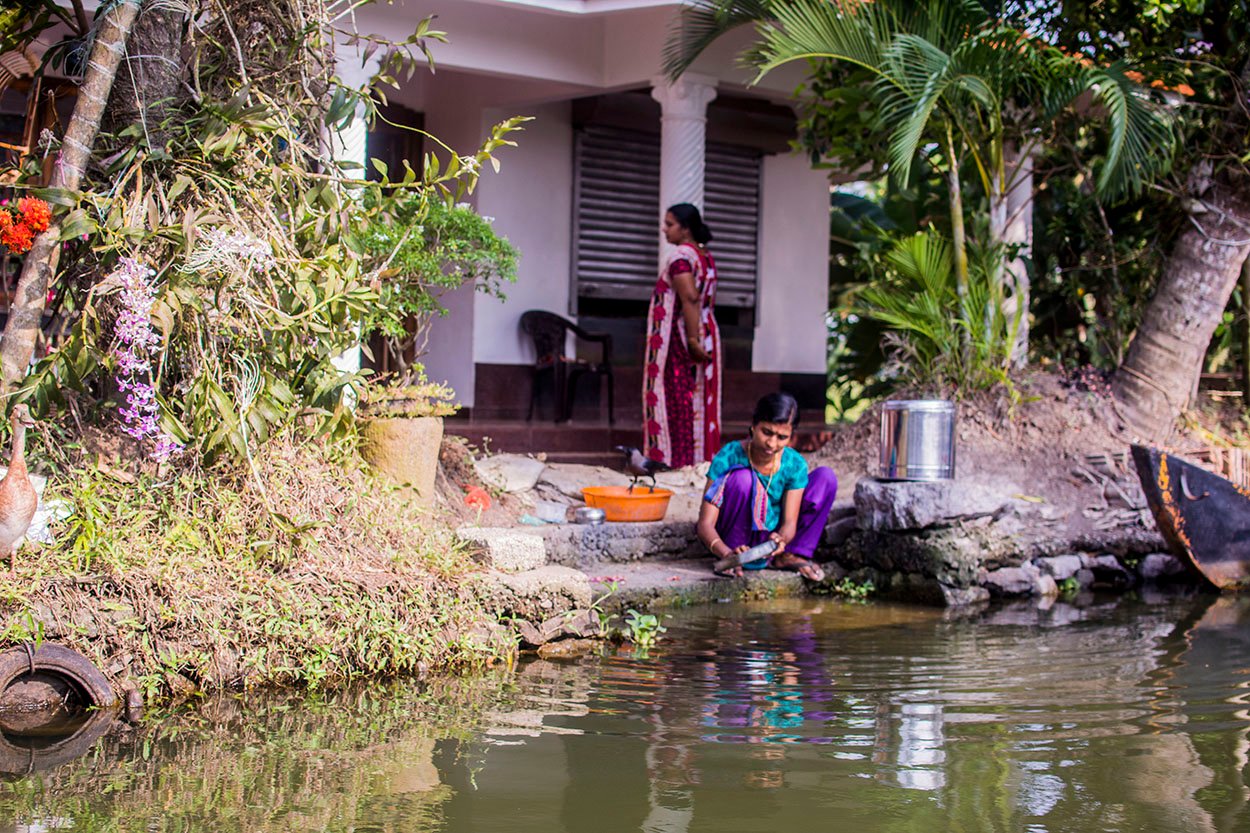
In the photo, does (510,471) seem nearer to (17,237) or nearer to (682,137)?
(682,137)

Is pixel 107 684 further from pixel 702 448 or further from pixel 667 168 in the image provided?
pixel 667 168

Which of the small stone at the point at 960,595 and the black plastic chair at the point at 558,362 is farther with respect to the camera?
the black plastic chair at the point at 558,362

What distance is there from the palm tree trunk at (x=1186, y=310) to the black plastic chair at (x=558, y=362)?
4209 millimetres

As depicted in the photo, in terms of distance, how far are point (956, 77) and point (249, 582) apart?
5632 mm

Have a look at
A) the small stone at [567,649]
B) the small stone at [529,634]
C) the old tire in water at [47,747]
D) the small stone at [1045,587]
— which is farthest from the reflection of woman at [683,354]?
the old tire in water at [47,747]

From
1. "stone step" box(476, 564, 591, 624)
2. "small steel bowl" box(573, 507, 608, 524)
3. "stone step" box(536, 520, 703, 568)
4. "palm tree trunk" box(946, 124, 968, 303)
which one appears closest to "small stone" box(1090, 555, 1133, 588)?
"palm tree trunk" box(946, 124, 968, 303)

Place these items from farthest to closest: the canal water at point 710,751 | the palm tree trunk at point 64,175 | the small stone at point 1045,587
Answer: the small stone at point 1045,587, the palm tree trunk at point 64,175, the canal water at point 710,751

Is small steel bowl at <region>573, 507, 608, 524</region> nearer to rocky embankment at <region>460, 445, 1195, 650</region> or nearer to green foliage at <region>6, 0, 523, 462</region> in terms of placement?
rocky embankment at <region>460, 445, 1195, 650</region>

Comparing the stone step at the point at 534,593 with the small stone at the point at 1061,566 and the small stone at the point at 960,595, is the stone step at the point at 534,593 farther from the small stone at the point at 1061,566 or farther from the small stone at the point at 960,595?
the small stone at the point at 1061,566

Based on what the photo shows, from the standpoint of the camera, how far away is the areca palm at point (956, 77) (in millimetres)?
8336

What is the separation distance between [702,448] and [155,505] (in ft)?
15.3

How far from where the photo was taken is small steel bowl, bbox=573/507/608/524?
7.63 m

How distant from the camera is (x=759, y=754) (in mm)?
4203

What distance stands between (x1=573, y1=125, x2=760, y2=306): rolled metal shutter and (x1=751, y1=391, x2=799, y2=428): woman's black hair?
415cm
